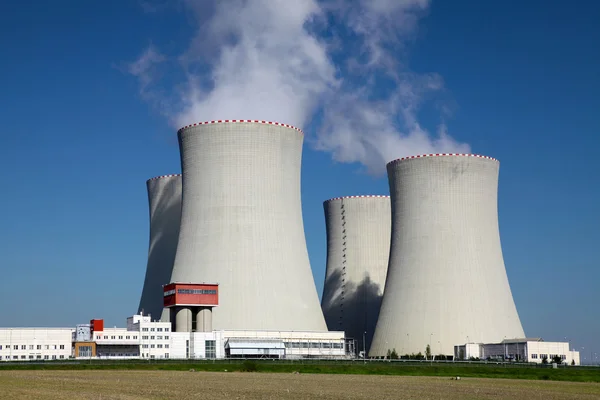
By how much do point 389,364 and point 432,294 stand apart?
5.13m

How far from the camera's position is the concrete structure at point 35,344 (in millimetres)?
47094

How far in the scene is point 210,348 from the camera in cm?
4862

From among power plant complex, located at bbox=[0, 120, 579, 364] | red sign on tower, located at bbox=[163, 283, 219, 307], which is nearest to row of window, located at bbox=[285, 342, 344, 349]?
power plant complex, located at bbox=[0, 120, 579, 364]

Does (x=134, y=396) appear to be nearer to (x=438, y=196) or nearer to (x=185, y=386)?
(x=185, y=386)

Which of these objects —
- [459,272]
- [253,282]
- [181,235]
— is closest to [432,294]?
[459,272]

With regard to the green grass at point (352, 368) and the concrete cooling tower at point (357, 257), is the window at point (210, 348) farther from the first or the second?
the concrete cooling tower at point (357, 257)

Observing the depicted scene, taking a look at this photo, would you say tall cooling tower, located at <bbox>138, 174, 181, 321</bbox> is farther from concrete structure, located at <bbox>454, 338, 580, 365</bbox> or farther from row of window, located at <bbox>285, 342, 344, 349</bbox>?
concrete structure, located at <bbox>454, 338, 580, 365</bbox>

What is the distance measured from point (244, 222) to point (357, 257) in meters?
16.2

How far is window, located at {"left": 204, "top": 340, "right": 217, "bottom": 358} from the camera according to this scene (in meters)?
48.4

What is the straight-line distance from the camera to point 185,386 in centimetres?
2538

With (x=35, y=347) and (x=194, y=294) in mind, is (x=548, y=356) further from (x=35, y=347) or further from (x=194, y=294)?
(x=35, y=347)

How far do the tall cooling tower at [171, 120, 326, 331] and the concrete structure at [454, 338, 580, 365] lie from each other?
812 cm

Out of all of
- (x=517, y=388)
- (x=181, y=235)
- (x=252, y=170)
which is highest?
(x=252, y=170)

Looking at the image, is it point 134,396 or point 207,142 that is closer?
point 134,396
